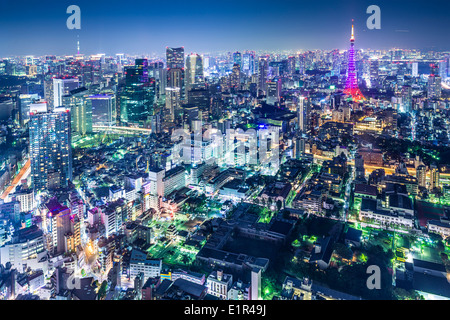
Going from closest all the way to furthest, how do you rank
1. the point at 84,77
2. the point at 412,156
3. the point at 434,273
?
the point at 434,273
the point at 412,156
the point at 84,77

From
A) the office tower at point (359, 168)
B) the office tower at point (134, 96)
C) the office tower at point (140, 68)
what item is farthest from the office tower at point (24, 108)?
the office tower at point (359, 168)

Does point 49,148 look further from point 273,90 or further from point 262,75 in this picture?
point 262,75

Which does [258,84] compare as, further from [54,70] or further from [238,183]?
[238,183]

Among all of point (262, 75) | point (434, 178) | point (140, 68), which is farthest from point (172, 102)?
point (434, 178)

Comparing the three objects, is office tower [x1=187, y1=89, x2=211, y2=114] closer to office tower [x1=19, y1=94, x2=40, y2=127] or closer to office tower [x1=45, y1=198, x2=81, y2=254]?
office tower [x1=19, y1=94, x2=40, y2=127]
